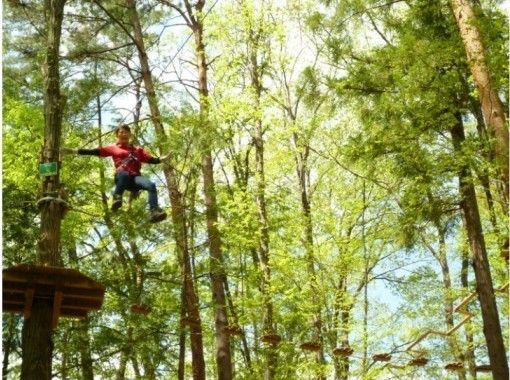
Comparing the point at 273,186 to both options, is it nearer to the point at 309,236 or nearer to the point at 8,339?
the point at 309,236

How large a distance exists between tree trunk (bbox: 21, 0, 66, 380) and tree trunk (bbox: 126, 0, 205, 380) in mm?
1466

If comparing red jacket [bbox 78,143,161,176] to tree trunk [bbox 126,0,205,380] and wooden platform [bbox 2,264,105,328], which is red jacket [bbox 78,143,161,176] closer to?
tree trunk [bbox 126,0,205,380]

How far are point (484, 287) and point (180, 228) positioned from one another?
413cm

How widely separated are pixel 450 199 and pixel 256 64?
20.1 feet

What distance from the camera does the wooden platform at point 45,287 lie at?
4.68 meters

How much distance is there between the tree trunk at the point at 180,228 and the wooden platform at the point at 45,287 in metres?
2.04

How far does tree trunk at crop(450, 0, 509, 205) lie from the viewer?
5.82 metres

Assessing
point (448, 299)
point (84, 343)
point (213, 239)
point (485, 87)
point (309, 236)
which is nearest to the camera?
point (485, 87)

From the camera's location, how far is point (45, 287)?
4.89 m

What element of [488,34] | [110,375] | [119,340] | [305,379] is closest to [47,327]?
[119,340]

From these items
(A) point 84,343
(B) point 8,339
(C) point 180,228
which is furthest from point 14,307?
(B) point 8,339

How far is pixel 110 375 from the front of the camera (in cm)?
1072

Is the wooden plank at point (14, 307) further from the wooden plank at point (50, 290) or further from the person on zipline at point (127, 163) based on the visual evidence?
the person on zipline at point (127, 163)

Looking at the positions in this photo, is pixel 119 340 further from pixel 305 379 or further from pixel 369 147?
pixel 305 379
